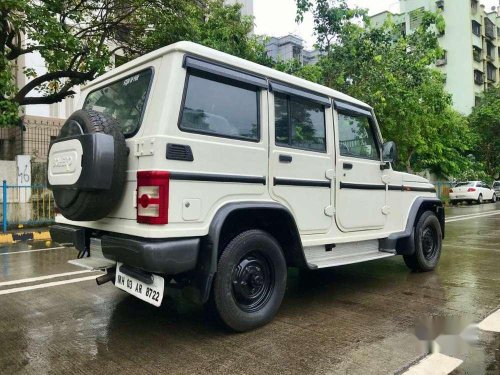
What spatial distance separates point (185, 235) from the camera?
124 inches

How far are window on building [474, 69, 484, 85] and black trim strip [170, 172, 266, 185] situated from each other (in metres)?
42.0

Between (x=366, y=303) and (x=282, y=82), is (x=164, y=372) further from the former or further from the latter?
(x=282, y=82)

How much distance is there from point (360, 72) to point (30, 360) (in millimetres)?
13091

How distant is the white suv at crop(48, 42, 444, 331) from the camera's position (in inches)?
123

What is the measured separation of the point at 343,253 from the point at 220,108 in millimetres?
2198

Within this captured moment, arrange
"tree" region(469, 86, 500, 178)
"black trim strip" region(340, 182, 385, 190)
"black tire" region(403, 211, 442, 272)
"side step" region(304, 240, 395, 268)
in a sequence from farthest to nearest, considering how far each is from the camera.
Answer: "tree" region(469, 86, 500, 178)
"black tire" region(403, 211, 442, 272)
"black trim strip" region(340, 182, 385, 190)
"side step" region(304, 240, 395, 268)

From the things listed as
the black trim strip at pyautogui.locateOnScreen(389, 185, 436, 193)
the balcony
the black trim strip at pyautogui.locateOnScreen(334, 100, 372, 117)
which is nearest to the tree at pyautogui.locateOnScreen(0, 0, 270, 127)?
the black trim strip at pyautogui.locateOnScreen(334, 100, 372, 117)

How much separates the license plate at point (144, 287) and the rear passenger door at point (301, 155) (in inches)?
50.7

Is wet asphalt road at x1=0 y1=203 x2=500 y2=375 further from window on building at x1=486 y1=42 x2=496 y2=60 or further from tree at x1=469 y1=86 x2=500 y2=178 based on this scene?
window on building at x1=486 y1=42 x2=496 y2=60

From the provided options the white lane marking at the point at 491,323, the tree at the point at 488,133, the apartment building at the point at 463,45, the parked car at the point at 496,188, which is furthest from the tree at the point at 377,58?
the apartment building at the point at 463,45

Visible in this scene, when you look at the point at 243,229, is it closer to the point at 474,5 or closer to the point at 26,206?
the point at 26,206

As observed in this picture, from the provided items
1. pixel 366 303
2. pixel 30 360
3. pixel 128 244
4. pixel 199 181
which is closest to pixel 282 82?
pixel 199 181

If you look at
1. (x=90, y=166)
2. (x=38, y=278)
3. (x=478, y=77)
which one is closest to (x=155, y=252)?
(x=90, y=166)

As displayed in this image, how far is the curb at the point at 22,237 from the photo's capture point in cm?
924
